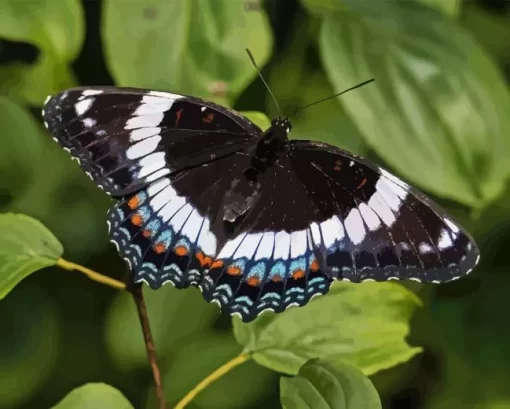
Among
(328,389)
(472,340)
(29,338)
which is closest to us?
(328,389)

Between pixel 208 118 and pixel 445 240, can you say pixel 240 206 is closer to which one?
pixel 208 118

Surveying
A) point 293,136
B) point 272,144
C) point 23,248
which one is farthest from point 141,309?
point 293,136

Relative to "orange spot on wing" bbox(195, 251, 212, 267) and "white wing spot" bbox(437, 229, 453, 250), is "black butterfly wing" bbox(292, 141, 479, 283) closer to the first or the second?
"white wing spot" bbox(437, 229, 453, 250)

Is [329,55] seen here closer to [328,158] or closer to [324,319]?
[328,158]

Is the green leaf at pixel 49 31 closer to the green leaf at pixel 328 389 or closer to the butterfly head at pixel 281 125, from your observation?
the butterfly head at pixel 281 125

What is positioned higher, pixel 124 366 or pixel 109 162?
pixel 109 162

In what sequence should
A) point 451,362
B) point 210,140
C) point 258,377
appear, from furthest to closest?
point 451,362, point 258,377, point 210,140

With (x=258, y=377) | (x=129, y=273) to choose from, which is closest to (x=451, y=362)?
(x=258, y=377)
